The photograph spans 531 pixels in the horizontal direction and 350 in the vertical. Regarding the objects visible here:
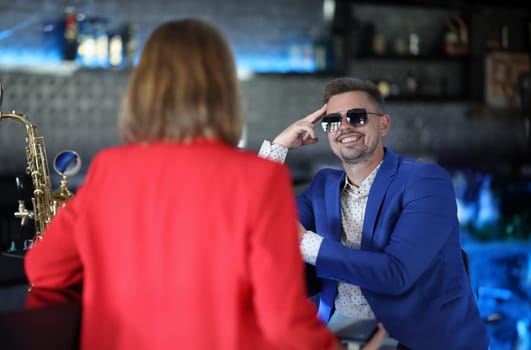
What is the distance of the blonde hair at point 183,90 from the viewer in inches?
49.8

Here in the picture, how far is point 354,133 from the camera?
229 centimetres

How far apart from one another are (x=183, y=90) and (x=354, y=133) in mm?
1111

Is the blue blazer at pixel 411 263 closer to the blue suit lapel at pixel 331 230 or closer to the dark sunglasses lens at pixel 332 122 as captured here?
the blue suit lapel at pixel 331 230

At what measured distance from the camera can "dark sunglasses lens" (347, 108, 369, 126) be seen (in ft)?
7.47

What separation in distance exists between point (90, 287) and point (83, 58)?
3740 mm

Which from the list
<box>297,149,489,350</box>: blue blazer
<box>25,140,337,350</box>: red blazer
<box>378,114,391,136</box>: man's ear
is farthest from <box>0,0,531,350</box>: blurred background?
<box>25,140,337,350</box>: red blazer

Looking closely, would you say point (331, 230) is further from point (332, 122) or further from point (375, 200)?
point (332, 122)

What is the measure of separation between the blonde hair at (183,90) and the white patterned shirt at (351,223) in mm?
990

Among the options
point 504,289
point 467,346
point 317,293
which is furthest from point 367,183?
point 504,289

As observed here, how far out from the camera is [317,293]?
7.77 ft

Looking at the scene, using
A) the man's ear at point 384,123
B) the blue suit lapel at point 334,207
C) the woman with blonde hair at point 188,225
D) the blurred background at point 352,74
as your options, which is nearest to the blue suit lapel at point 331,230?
the blue suit lapel at point 334,207

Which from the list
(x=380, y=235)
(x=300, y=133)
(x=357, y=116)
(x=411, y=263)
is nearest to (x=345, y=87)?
(x=357, y=116)

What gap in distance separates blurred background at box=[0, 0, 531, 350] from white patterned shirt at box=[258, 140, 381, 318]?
71.8 inches

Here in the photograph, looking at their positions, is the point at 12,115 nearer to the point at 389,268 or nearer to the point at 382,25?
the point at 389,268
